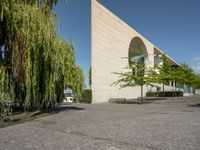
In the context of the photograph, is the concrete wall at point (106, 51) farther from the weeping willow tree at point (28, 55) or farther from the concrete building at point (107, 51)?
the weeping willow tree at point (28, 55)

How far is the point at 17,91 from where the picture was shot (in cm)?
1030

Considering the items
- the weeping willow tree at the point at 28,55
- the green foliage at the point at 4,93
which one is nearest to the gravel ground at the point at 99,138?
the green foliage at the point at 4,93

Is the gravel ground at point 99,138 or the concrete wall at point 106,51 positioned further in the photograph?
the concrete wall at point 106,51

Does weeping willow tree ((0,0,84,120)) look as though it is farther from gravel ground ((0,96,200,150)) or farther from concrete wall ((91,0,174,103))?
concrete wall ((91,0,174,103))

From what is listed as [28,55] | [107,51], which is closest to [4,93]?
[28,55]

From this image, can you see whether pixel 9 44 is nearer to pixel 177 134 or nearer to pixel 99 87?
pixel 177 134

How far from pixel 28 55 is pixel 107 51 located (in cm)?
1537

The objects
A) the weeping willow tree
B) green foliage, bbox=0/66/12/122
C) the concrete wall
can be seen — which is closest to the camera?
green foliage, bbox=0/66/12/122

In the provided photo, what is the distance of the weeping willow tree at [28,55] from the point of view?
9234 mm

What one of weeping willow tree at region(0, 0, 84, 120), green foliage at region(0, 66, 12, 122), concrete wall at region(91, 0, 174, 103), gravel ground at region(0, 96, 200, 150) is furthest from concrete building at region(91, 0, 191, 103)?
gravel ground at region(0, 96, 200, 150)

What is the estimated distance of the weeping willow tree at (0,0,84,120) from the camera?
923 cm

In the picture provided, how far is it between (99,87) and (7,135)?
51.2ft

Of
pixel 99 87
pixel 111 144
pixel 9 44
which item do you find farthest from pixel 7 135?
pixel 99 87

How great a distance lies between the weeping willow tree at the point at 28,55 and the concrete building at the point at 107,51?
11.5m
